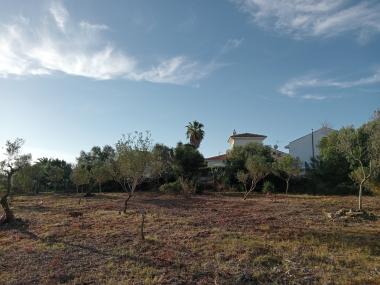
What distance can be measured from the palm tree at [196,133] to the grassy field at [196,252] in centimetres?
5152

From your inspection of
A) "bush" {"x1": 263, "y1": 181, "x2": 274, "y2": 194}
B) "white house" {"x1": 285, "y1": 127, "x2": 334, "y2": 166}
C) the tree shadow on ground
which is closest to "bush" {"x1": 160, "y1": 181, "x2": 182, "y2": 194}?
"bush" {"x1": 263, "y1": 181, "x2": 274, "y2": 194}

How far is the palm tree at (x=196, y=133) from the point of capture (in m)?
77.1

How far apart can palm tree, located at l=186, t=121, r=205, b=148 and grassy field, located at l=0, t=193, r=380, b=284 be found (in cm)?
5152

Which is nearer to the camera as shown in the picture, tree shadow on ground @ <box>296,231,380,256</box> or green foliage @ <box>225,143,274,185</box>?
tree shadow on ground @ <box>296,231,380,256</box>

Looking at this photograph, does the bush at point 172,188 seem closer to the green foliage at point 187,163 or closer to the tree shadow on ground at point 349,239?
the green foliage at point 187,163

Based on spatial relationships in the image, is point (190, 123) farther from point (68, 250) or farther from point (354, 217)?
point (68, 250)

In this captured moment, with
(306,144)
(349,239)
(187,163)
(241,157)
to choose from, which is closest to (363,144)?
(349,239)

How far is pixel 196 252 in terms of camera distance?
16.8 m

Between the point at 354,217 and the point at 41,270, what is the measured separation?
1744 centimetres

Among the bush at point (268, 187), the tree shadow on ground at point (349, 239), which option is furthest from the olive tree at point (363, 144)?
the bush at point (268, 187)

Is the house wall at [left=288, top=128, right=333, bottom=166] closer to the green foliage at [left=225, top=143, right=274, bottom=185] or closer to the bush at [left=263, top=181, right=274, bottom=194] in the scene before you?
the green foliage at [left=225, top=143, right=274, bottom=185]

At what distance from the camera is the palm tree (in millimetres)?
77125

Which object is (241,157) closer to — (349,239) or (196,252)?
(349,239)

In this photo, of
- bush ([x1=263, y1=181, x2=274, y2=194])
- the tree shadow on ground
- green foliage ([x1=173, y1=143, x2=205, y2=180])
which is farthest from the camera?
green foliage ([x1=173, y1=143, x2=205, y2=180])
